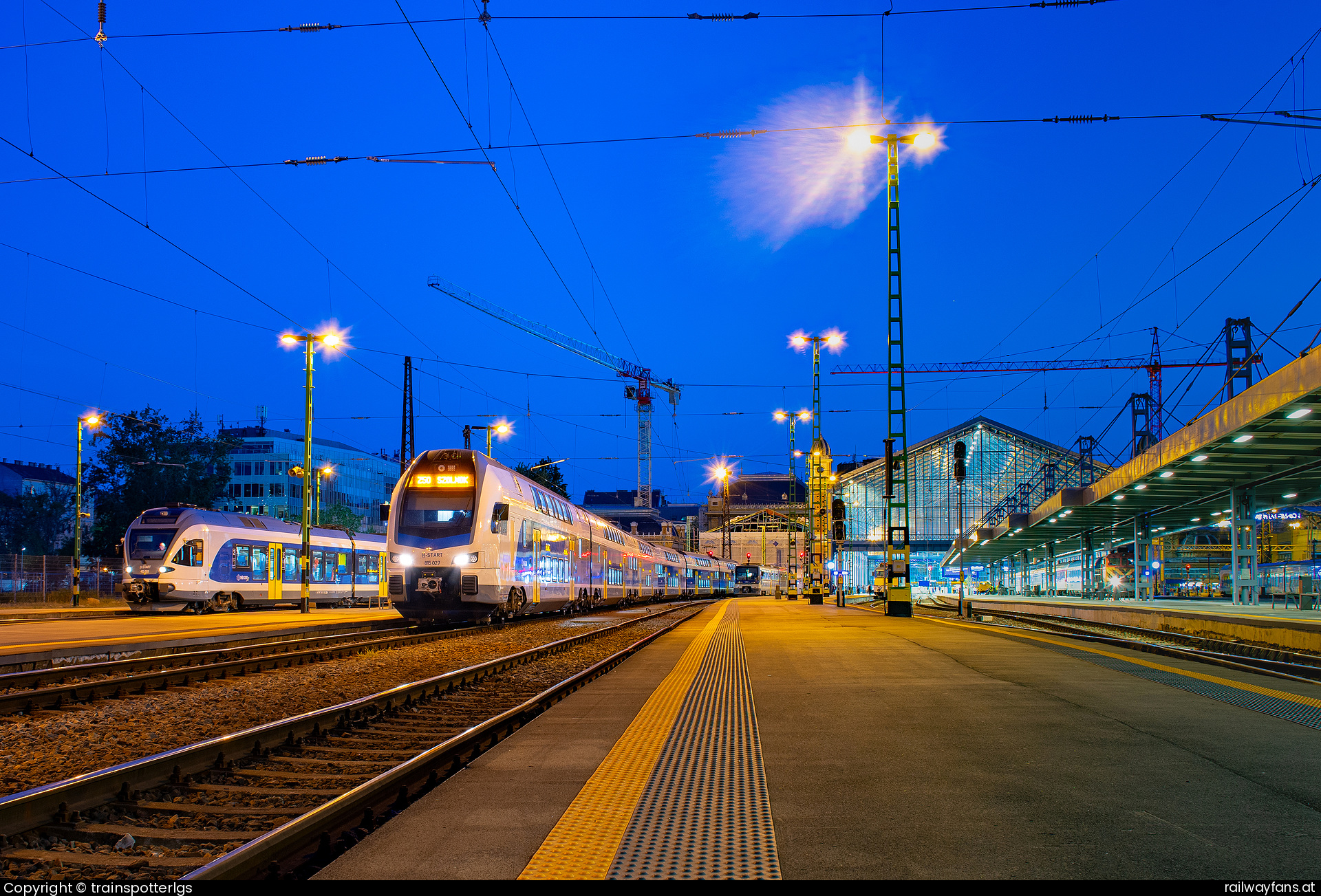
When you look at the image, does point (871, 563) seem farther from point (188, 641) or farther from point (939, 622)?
point (188, 641)

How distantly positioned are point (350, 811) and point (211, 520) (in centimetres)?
2911

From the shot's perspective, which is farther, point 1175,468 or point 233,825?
point 1175,468

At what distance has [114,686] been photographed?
10508mm

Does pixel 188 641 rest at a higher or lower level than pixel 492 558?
lower

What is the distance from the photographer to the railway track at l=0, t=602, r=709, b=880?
427cm

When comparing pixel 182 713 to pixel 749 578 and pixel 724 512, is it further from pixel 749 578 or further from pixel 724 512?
pixel 749 578

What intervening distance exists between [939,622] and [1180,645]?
6.25 m

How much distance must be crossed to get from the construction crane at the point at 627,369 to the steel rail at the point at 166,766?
88.6m

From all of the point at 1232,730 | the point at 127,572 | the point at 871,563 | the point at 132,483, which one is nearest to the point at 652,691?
the point at 1232,730

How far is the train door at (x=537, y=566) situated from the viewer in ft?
80.1

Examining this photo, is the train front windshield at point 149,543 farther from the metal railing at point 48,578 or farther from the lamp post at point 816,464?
the lamp post at point 816,464

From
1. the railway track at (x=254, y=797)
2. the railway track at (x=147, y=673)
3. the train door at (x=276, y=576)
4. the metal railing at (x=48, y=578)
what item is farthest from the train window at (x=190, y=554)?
the railway track at (x=254, y=797)

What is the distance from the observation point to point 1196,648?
16.6m

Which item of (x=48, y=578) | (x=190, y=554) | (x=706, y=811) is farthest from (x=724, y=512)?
(x=706, y=811)
